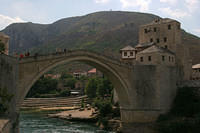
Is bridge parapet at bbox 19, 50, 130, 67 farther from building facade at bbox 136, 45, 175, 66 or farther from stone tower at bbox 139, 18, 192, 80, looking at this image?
stone tower at bbox 139, 18, 192, 80

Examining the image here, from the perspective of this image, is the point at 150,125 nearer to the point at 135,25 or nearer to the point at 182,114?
the point at 182,114

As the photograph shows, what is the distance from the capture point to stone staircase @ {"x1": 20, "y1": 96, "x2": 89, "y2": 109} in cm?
6825

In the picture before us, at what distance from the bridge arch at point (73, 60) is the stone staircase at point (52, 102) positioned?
1392 inches

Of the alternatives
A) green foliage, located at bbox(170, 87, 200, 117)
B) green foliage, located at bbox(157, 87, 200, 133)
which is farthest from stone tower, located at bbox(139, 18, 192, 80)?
green foliage, located at bbox(157, 87, 200, 133)

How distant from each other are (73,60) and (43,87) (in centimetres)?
5440

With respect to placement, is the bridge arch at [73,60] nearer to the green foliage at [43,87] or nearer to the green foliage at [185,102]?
the green foliage at [185,102]

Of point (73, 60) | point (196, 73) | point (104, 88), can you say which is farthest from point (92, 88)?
point (73, 60)

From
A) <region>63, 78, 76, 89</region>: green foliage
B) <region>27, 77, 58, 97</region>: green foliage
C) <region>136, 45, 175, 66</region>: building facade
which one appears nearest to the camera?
<region>136, 45, 175, 66</region>: building facade

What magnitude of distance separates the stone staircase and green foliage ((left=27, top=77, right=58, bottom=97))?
5420mm

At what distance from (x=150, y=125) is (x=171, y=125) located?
114 inches

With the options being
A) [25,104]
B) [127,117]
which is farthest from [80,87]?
[127,117]

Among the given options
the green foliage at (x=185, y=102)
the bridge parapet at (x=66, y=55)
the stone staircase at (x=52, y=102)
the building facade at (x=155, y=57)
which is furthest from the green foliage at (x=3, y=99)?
the stone staircase at (x=52, y=102)

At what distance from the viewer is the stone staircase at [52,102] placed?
6825cm

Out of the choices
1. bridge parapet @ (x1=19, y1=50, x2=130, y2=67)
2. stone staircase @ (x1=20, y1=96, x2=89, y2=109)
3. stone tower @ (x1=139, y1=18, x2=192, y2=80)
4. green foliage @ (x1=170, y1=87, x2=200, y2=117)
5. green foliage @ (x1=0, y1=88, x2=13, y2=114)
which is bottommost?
stone staircase @ (x1=20, y1=96, x2=89, y2=109)
